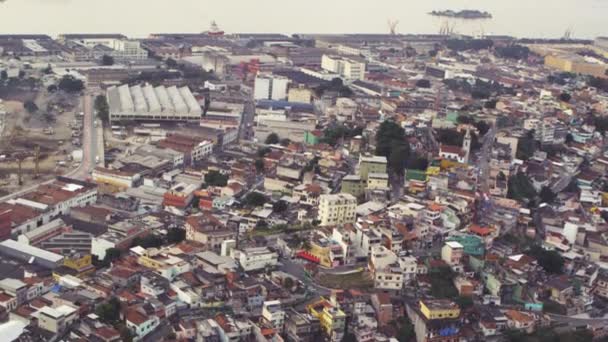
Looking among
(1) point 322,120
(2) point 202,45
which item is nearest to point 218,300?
(1) point 322,120

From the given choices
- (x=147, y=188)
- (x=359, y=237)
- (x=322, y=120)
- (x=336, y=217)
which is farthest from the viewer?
(x=322, y=120)

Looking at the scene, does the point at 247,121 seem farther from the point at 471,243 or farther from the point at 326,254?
the point at 471,243

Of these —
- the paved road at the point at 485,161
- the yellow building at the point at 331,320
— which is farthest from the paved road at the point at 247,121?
the yellow building at the point at 331,320

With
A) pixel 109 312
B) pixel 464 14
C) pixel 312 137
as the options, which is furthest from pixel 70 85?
pixel 464 14

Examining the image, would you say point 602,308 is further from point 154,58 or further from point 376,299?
point 154,58

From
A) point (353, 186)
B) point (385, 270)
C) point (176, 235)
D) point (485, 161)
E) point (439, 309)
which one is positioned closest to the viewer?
point (439, 309)

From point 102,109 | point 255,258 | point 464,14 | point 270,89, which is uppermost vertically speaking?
point 464,14

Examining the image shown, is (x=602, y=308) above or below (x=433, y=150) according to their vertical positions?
below
